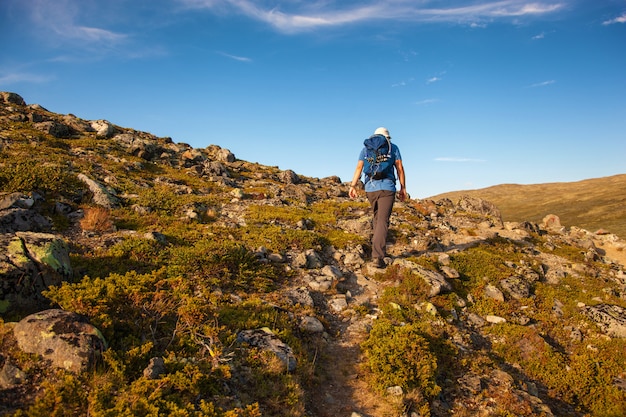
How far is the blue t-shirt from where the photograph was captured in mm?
12328

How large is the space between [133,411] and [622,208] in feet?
431

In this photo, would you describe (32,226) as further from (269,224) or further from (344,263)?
(344,263)

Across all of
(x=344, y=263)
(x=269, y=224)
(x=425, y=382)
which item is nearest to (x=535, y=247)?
(x=344, y=263)

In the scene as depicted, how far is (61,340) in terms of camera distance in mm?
4969

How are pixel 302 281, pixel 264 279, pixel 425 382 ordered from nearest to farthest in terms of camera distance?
pixel 425 382, pixel 264 279, pixel 302 281

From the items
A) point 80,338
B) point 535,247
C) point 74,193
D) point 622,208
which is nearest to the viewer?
point 80,338

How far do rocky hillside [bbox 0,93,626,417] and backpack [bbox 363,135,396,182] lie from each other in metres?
3.32

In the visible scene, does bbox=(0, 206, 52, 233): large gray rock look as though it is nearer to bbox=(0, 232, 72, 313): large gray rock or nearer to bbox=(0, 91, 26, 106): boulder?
bbox=(0, 232, 72, 313): large gray rock

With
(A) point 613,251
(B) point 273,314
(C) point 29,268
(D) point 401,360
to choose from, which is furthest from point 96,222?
(A) point 613,251

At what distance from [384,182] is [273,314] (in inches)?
253

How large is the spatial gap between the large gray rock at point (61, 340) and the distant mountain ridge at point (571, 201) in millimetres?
77986

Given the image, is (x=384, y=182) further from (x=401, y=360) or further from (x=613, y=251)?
(x=613, y=251)

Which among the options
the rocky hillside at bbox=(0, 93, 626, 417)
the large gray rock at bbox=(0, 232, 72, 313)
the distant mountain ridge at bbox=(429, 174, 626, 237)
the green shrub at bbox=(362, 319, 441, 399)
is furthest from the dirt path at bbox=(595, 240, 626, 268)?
the distant mountain ridge at bbox=(429, 174, 626, 237)

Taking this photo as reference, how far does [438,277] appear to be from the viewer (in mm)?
11672
